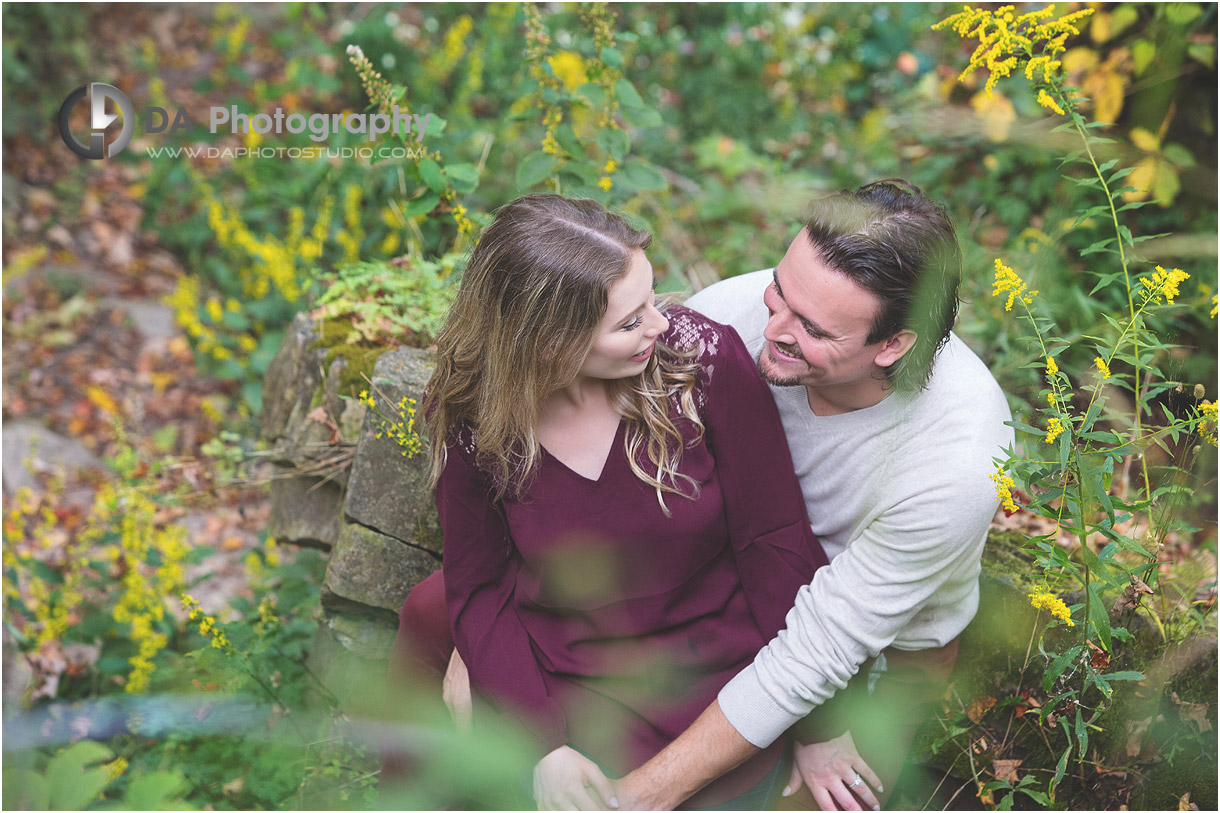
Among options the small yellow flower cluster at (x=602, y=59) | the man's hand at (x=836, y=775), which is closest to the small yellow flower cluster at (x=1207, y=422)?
the man's hand at (x=836, y=775)

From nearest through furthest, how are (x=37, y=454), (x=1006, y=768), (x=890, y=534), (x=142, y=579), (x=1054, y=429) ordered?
1. (x=1054, y=429)
2. (x=890, y=534)
3. (x=1006, y=768)
4. (x=142, y=579)
5. (x=37, y=454)

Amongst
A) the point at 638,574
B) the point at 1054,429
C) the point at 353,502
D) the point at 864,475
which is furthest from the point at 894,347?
the point at 353,502

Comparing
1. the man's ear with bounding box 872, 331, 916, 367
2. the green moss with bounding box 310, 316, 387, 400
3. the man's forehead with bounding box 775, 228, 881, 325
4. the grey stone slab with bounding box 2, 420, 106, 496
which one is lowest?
the grey stone slab with bounding box 2, 420, 106, 496

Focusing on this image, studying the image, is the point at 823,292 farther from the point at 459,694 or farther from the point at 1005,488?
the point at 459,694

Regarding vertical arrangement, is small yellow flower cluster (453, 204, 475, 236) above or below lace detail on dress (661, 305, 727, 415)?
above

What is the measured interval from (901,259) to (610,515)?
747 mm

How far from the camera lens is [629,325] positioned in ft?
5.49

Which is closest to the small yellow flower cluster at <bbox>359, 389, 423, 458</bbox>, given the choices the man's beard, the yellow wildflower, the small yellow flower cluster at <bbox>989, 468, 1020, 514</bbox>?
the man's beard

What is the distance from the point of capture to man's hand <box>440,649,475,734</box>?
194 cm

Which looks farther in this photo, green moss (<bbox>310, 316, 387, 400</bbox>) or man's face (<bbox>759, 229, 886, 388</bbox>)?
green moss (<bbox>310, 316, 387, 400</bbox>)

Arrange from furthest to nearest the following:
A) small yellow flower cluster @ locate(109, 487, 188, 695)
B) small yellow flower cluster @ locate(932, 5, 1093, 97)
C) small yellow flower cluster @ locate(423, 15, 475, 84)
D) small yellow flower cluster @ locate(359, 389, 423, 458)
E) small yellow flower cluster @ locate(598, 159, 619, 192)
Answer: small yellow flower cluster @ locate(423, 15, 475, 84), small yellow flower cluster @ locate(109, 487, 188, 695), small yellow flower cluster @ locate(598, 159, 619, 192), small yellow flower cluster @ locate(359, 389, 423, 458), small yellow flower cluster @ locate(932, 5, 1093, 97)

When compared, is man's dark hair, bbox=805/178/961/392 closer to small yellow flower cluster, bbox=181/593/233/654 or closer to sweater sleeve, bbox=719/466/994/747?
sweater sleeve, bbox=719/466/994/747

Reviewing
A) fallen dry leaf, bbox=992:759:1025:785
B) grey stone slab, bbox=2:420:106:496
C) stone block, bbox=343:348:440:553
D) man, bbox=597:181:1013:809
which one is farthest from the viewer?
grey stone slab, bbox=2:420:106:496

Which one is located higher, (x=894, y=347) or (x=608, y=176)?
(x=608, y=176)
